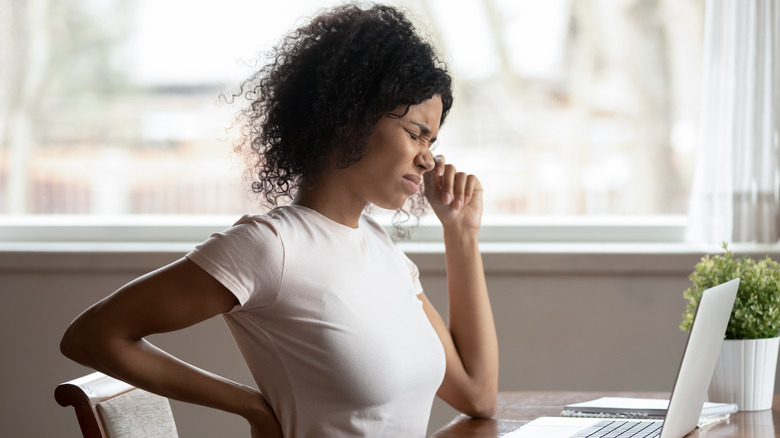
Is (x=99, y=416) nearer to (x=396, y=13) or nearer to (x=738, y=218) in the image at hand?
(x=396, y=13)

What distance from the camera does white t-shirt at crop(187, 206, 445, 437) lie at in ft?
3.93

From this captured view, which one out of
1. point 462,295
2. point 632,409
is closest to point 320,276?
point 462,295

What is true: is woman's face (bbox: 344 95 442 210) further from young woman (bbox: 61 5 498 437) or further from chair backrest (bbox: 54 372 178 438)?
chair backrest (bbox: 54 372 178 438)

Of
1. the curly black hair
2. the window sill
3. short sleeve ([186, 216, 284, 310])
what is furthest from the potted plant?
the window sill

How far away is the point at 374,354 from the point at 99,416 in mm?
Result: 404

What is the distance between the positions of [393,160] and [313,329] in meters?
0.30

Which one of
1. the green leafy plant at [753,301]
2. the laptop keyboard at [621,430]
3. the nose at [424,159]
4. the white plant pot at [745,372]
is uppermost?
the nose at [424,159]

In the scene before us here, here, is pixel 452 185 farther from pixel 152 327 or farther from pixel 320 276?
pixel 152 327

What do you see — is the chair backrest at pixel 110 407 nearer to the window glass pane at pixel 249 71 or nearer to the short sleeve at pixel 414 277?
the short sleeve at pixel 414 277

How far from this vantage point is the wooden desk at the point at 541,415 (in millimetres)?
1380

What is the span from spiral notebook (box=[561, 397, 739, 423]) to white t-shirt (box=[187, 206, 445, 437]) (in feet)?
1.11

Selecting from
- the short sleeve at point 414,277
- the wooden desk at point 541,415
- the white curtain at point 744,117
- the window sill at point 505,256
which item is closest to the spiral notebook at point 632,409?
the wooden desk at point 541,415

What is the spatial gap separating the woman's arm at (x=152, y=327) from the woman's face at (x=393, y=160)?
0.31m

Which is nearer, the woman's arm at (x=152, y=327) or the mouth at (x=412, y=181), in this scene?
the woman's arm at (x=152, y=327)
